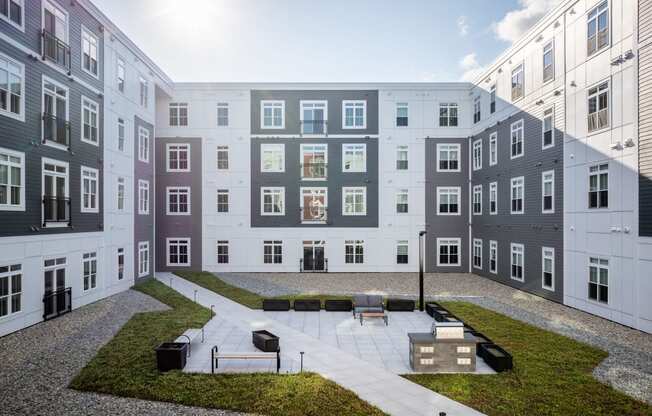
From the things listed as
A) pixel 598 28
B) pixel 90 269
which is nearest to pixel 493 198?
pixel 598 28

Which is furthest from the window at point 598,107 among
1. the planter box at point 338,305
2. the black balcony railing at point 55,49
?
the black balcony railing at point 55,49

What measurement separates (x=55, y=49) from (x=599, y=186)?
23.0 metres

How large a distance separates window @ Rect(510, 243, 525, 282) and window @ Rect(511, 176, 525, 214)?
6.64ft

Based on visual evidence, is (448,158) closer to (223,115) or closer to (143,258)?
(223,115)

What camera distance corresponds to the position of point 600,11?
1529 centimetres

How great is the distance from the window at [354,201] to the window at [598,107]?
14667 millimetres

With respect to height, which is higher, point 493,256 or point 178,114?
point 178,114

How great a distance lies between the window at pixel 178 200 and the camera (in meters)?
27.1

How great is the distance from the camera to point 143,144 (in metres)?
23.6

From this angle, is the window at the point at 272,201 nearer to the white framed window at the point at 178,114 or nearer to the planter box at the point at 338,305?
the white framed window at the point at 178,114

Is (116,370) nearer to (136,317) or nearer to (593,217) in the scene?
(136,317)

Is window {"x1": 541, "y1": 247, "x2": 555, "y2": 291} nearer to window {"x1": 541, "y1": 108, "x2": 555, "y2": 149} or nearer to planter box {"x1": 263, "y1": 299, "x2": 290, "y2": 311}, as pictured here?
window {"x1": 541, "y1": 108, "x2": 555, "y2": 149}

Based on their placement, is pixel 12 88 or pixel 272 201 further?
pixel 272 201

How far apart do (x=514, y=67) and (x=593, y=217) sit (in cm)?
1063
